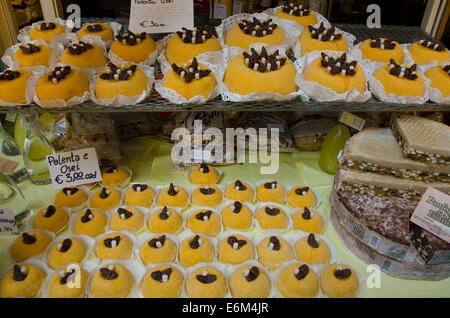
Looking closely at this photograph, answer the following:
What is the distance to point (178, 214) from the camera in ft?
6.32

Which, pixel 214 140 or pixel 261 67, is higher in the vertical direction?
pixel 261 67

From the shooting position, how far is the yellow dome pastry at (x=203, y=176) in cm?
219

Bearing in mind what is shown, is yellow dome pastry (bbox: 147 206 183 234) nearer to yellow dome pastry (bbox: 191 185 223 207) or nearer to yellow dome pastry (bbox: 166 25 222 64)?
yellow dome pastry (bbox: 191 185 223 207)

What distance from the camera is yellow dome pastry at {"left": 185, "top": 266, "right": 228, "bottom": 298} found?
5.03 ft

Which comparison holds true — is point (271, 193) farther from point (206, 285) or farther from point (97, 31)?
point (97, 31)

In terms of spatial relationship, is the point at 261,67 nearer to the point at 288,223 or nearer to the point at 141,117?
the point at 288,223

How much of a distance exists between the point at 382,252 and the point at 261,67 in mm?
1030

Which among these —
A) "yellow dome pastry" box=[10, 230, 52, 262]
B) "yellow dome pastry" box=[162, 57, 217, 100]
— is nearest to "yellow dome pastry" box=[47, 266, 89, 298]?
"yellow dome pastry" box=[10, 230, 52, 262]

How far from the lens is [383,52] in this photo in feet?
6.17

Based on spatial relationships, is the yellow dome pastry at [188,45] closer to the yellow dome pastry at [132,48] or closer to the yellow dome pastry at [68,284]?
the yellow dome pastry at [132,48]

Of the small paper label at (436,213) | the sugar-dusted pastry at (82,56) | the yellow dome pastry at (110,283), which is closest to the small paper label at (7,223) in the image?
the yellow dome pastry at (110,283)

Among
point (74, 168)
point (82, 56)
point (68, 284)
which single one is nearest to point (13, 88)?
point (82, 56)

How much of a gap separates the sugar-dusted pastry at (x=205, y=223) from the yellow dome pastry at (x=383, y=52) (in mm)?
1189
